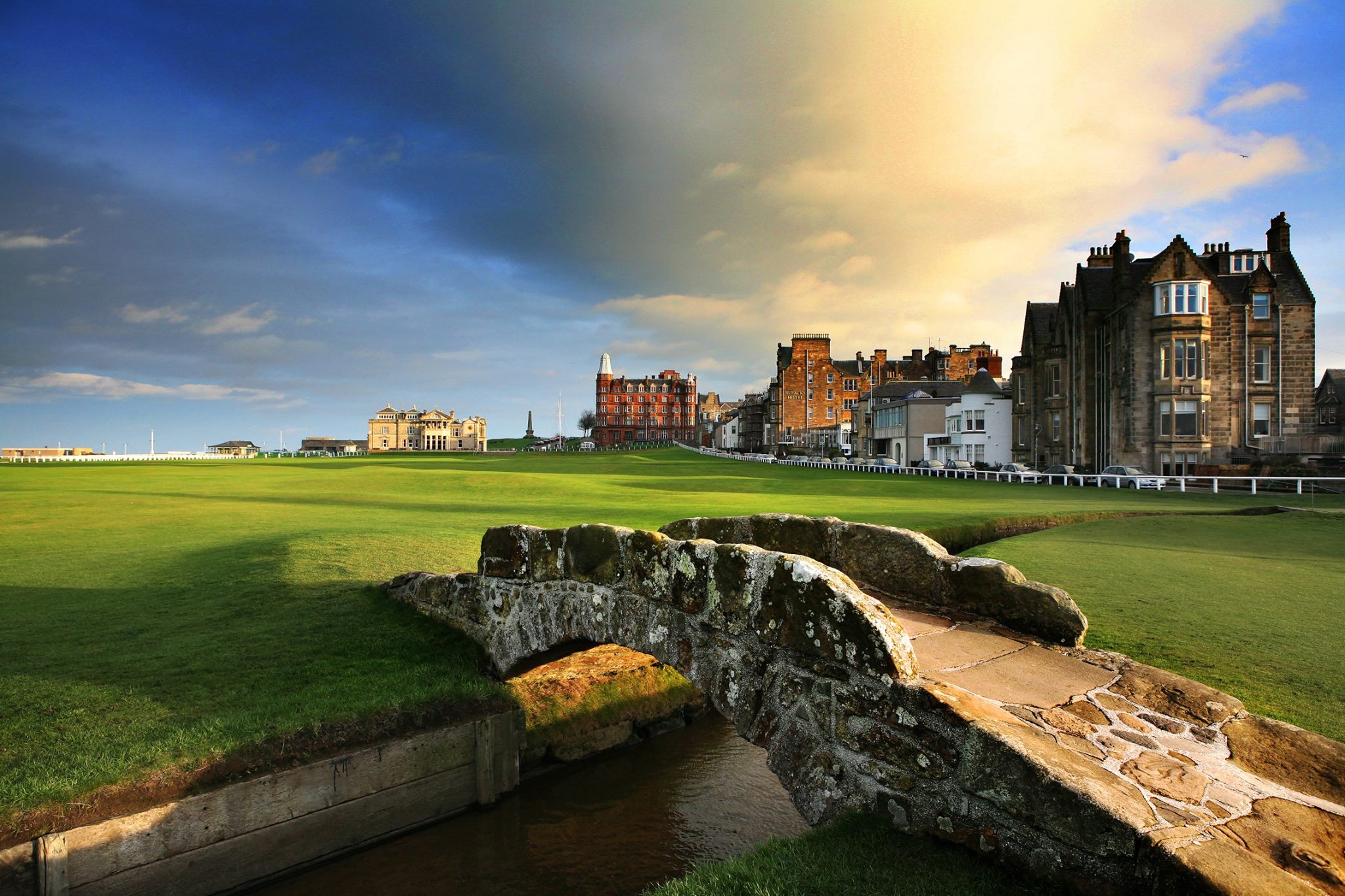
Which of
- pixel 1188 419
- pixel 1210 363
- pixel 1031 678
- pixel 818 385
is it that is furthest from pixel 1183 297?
pixel 818 385

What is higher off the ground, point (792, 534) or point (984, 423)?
point (984, 423)

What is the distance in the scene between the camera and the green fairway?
8328 mm

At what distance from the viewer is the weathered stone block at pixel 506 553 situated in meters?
9.85

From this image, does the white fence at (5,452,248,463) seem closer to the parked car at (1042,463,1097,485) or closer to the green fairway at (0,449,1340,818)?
the green fairway at (0,449,1340,818)

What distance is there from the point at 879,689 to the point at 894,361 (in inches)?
4490

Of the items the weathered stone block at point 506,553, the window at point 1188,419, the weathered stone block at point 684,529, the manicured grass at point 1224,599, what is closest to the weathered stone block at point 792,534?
the weathered stone block at point 684,529

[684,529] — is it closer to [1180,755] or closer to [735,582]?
[735,582]

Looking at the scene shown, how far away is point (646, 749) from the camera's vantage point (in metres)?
12.2

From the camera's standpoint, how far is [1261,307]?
42375mm

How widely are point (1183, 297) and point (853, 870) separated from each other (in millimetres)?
48834

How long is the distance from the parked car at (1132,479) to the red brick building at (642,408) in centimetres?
15852

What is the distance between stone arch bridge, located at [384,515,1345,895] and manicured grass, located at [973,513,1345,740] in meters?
2.20

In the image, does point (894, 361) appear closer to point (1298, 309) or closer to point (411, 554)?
point (1298, 309)

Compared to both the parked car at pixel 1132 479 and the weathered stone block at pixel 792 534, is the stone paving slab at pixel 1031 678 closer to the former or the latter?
the weathered stone block at pixel 792 534
